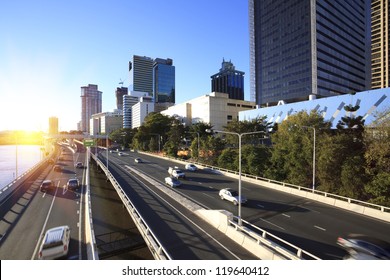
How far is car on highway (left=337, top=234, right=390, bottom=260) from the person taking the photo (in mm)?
12706

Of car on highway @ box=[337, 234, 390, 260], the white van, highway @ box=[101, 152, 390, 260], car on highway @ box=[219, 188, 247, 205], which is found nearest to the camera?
car on highway @ box=[337, 234, 390, 260]

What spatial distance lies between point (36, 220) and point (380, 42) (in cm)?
19043

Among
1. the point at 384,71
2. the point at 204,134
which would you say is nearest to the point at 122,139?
the point at 204,134

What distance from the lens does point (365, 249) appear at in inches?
513

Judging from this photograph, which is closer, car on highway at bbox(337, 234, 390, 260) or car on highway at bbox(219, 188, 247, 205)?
car on highway at bbox(337, 234, 390, 260)

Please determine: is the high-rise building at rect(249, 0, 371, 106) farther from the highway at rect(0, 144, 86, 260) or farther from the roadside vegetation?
the highway at rect(0, 144, 86, 260)

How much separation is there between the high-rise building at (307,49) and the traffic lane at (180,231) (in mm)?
77719

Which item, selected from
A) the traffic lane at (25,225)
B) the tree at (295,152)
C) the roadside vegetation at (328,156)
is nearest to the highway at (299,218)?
the roadside vegetation at (328,156)

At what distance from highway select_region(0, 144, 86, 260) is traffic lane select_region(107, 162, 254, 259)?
599 centimetres

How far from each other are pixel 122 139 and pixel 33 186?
9767 cm

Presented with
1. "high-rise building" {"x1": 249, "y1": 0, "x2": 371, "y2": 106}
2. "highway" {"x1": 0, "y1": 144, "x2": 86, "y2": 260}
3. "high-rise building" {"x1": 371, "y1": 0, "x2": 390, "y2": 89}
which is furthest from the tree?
"high-rise building" {"x1": 371, "y1": 0, "x2": 390, "y2": 89}

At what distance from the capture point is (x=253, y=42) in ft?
374

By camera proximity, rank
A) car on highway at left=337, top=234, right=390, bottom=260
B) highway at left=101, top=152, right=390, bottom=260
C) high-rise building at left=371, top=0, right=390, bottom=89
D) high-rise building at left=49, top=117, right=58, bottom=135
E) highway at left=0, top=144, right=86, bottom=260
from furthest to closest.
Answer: high-rise building at left=49, top=117, right=58, bottom=135, high-rise building at left=371, top=0, right=390, bottom=89, highway at left=0, top=144, right=86, bottom=260, highway at left=101, top=152, right=390, bottom=260, car on highway at left=337, top=234, right=390, bottom=260

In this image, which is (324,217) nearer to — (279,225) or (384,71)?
(279,225)
